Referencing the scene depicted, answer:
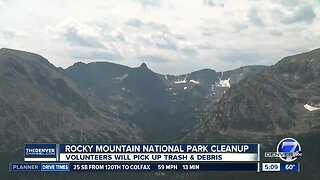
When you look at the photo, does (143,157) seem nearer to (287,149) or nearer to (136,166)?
(136,166)

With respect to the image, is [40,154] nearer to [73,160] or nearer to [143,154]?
[73,160]

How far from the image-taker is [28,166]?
11206 cm

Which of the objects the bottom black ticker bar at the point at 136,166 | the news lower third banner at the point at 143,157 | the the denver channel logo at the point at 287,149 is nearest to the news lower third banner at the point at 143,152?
the news lower third banner at the point at 143,157

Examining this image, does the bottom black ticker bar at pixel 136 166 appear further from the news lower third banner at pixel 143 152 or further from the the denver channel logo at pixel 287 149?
the the denver channel logo at pixel 287 149

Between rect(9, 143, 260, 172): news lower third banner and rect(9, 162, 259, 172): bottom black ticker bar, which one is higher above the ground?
rect(9, 143, 260, 172): news lower third banner

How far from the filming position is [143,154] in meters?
109

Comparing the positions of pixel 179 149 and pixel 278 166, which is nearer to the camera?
pixel 179 149

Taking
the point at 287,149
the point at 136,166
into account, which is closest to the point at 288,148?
the point at 287,149

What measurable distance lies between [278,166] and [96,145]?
151 feet

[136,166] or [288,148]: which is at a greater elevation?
[288,148]

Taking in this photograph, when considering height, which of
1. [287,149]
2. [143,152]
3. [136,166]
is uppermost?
[143,152]

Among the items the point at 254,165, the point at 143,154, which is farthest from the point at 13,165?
the point at 254,165

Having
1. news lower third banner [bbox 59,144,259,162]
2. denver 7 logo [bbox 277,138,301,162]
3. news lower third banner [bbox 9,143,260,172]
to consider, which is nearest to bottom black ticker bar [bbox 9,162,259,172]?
news lower third banner [bbox 9,143,260,172]

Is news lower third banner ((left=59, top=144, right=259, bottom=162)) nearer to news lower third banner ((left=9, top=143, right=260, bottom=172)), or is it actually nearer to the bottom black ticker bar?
news lower third banner ((left=9, top=143, right=260, bottom=172))
